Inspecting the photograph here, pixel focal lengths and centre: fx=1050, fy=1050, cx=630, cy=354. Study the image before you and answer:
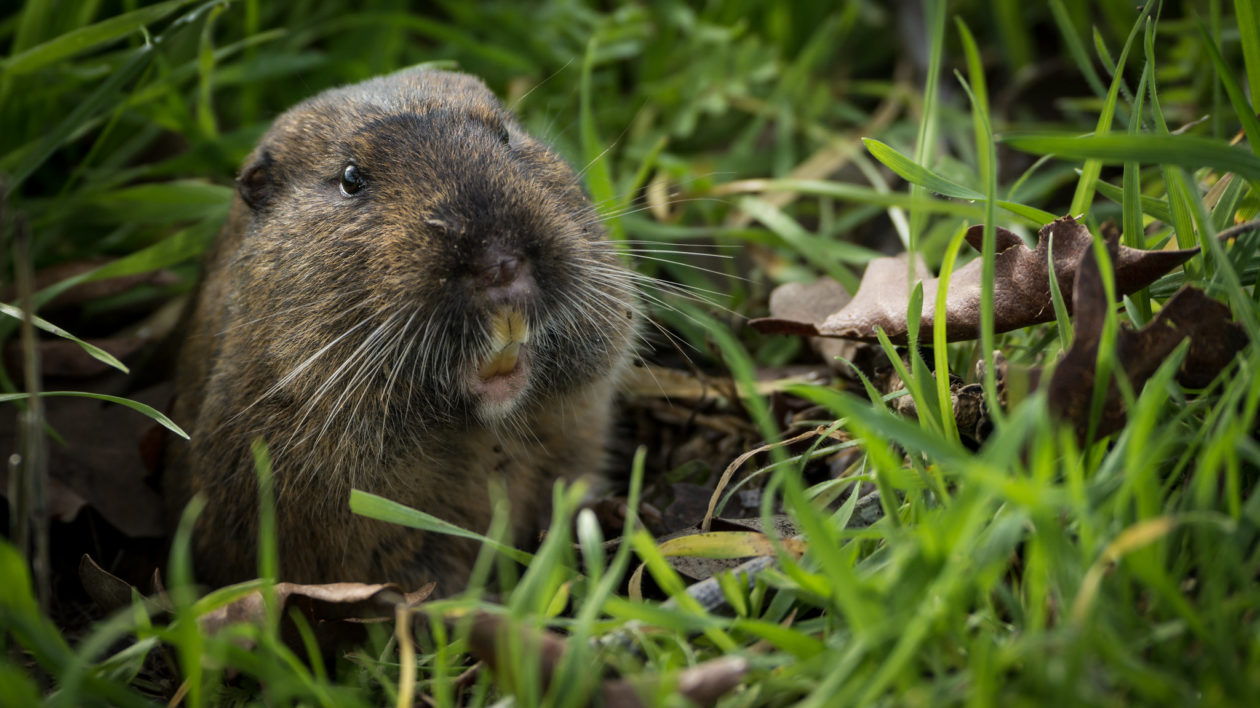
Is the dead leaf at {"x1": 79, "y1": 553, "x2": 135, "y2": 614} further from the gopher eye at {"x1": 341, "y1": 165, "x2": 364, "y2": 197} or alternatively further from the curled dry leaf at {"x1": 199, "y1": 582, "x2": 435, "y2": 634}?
the gopher eye at {"x1": 341, "y1": 165, "x2": 364, "y2": 197}

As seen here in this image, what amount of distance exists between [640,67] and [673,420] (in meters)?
2.08

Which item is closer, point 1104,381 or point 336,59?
point 1104,381

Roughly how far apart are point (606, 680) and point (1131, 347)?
1.25 metres

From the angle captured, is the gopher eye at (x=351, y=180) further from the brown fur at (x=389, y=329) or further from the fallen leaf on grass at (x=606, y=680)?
the fallen leaf on grass at (x=606, y=680)

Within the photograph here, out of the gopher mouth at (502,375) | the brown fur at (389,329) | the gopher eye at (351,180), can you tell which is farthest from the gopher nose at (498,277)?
the gopher eye at (351,180)

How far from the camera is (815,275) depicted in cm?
410

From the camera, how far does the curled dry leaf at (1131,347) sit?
2.05m

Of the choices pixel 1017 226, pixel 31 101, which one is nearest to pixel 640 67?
pixel 1017 226

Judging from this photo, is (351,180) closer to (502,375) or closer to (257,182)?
(257,182)

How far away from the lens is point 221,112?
16.0ft

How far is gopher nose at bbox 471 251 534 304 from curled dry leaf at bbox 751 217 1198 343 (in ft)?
2.89

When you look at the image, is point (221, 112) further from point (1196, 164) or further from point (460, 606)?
point (1196, 164)

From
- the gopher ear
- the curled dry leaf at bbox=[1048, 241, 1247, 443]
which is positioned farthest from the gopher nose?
the curled dry leaf at bbox=[1048, 241, 1247, 443]

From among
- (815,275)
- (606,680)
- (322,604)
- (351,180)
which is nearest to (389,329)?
(351,180)
